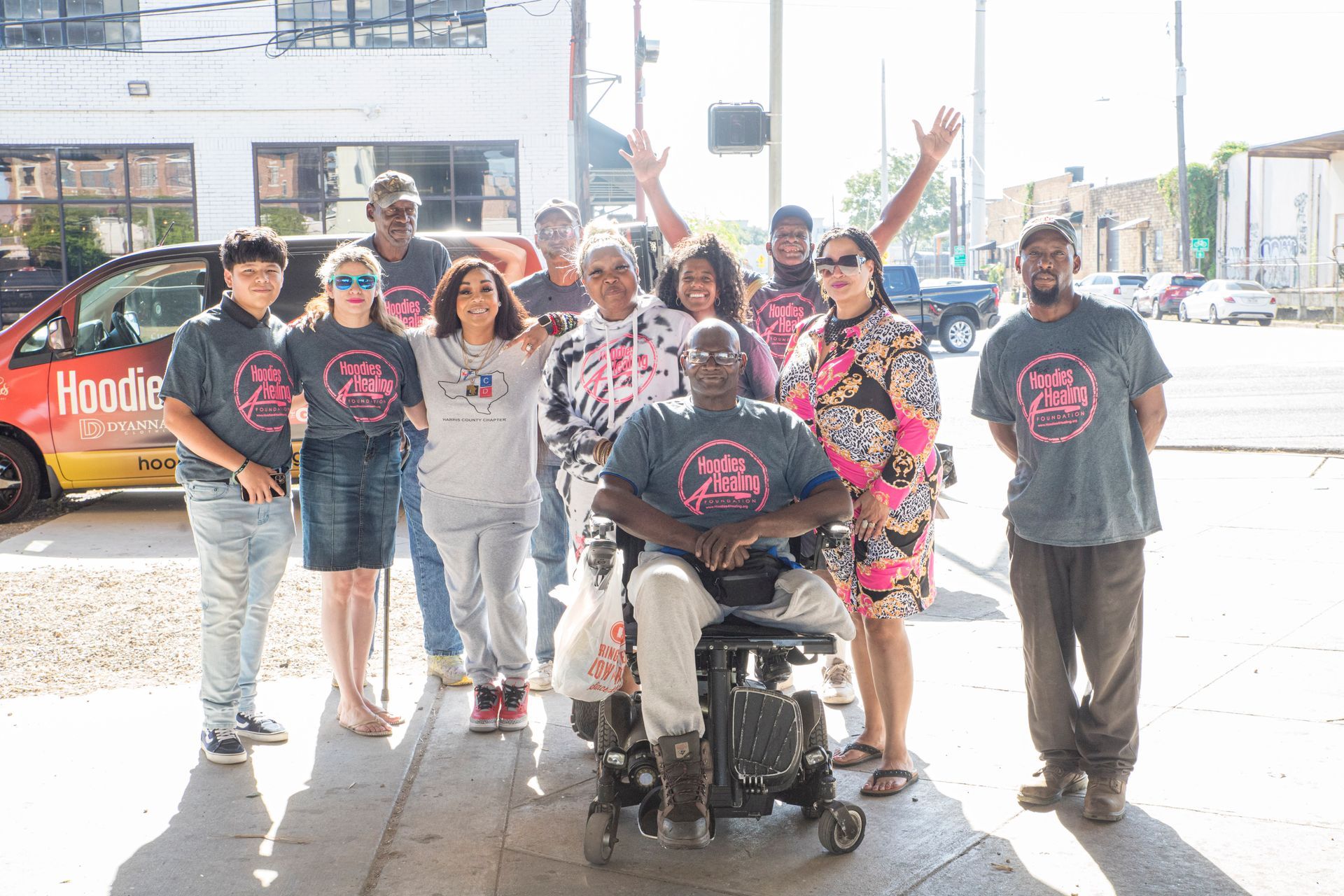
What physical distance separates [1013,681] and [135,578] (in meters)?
5.30

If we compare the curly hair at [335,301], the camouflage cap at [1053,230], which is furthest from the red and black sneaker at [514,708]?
the camouflage cap at [1053,230]

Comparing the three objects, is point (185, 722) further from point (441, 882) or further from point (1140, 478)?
point (1140, 478)

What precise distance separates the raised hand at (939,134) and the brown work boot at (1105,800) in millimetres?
2700

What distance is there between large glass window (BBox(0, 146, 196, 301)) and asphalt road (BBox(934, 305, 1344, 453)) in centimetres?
1198

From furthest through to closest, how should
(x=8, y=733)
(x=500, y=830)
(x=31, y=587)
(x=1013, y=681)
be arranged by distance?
(x=31, y=587) < (x=1013, y=681) < (x=8, y=733) < (x=500, y=830)

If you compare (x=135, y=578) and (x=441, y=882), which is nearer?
(x=441, y=882)

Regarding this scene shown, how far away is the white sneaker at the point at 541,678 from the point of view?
18.4ft

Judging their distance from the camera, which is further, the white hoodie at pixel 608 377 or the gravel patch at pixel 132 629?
the gravel patch at pixel 132 629

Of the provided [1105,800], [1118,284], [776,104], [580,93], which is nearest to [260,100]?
[580,93]

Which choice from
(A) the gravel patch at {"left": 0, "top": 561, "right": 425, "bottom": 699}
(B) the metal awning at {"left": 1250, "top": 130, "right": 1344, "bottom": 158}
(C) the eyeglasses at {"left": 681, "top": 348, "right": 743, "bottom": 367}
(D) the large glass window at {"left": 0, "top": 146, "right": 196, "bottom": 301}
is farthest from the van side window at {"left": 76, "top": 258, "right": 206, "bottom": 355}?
(B) the metal awning at {"left": 1250, "top": 130, "right": 1344, "bottom": 158}

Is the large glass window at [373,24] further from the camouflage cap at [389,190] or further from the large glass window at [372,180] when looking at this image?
Answer: the camouflage cap at [389,190]

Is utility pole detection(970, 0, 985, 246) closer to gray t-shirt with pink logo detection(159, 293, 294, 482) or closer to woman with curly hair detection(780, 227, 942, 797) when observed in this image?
woman with curly hair detection(780, 227, 942, 797)

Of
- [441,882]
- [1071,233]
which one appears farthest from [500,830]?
[1071,233]

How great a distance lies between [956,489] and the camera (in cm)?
1070
